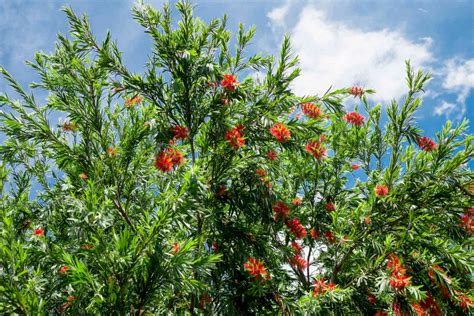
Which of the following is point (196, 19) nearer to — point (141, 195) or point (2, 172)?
point (141, 195)

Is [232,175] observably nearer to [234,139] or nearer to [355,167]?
[234,139]

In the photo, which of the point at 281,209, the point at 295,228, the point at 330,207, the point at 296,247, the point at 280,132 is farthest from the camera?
the point at 330,207

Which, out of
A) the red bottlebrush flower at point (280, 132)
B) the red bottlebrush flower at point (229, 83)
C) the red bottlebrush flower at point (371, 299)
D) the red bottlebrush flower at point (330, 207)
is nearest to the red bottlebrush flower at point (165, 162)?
the red bottlebrush flower at point (229, 83)

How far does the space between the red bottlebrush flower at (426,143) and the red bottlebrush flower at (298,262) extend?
2.62 metres

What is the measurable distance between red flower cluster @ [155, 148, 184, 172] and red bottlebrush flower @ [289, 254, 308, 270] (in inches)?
106

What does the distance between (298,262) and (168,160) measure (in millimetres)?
3216

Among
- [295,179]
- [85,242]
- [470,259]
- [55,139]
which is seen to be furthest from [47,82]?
[470,259]

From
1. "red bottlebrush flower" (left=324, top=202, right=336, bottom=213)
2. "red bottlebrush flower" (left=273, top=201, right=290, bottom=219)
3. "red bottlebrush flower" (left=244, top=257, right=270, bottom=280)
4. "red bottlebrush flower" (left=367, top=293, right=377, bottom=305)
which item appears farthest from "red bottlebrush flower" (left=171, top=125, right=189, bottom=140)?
"red bottlebrush flower" (left=367, top=293, right=377, bottom=305)

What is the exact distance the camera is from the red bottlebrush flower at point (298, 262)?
6691mm

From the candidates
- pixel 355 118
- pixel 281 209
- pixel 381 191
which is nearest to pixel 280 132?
pixel 281 209

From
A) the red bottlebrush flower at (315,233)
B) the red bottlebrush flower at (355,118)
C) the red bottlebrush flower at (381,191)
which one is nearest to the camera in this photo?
the red bottlebrush flower at (381,191)

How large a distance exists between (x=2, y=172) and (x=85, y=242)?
0.98m

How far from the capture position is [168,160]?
4828mm

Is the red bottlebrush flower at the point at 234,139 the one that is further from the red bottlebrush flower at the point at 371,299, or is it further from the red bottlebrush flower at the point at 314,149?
the red bottlebrush flower at the point at 371,299
